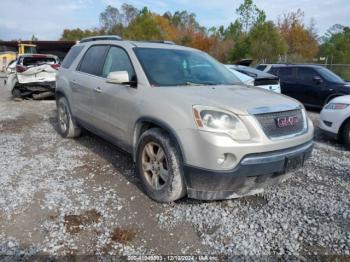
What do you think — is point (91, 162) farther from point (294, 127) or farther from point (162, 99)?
point (294, 127)

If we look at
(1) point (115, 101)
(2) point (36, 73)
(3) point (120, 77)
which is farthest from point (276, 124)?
(2) point (36, 73)

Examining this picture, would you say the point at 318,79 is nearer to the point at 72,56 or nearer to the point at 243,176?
the point at 72,56

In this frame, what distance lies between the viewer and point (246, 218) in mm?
3490

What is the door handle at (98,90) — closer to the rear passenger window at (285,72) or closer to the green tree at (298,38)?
the rear passenger window at (285,72)

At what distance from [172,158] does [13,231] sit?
1656 mm

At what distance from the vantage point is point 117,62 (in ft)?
15.3

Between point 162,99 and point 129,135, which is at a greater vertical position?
point 162,99

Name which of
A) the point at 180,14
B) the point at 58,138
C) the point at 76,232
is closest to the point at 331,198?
the point at 76,232

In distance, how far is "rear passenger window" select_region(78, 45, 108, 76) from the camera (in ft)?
16.7

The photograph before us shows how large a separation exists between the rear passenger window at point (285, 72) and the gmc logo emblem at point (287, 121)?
884cm

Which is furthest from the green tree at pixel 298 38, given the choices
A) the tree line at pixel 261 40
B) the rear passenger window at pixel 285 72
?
the rear passenger window at pixel 285 72

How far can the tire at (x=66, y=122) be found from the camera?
618cm

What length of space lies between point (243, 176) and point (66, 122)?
416cm

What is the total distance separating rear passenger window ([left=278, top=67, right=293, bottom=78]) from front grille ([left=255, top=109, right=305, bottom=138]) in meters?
8.77
